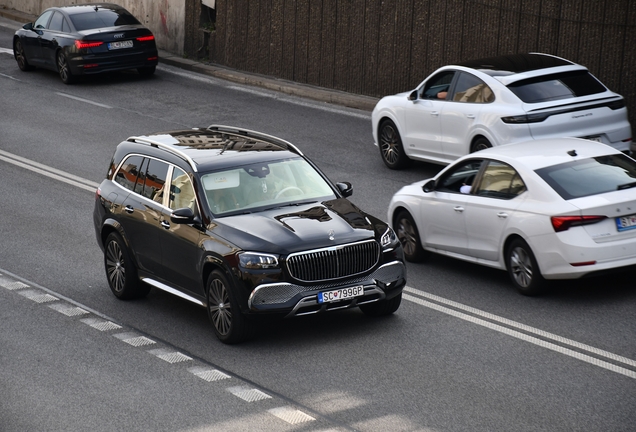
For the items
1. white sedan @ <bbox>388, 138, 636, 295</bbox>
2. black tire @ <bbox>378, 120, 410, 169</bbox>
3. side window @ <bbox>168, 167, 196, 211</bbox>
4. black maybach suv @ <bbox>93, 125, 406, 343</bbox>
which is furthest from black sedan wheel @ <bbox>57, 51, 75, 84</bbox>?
side window @ <bbox>168, 167, 196, 211</bbox>

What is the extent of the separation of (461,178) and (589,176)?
1.75 meters

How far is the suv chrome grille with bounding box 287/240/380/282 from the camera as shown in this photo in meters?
9.92

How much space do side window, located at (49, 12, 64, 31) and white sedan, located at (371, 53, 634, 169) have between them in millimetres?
11960

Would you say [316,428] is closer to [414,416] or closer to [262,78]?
[414,416]

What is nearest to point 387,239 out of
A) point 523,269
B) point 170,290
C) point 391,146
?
point 523,269

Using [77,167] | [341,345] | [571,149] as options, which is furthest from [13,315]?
[77,167]

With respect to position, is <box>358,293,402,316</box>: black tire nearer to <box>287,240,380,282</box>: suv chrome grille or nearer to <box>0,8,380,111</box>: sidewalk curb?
<box>287,240,380,282</box>: suv chrome grille

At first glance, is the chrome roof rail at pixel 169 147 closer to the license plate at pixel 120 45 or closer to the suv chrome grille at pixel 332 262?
the suv chrome grille at pixel 332 262

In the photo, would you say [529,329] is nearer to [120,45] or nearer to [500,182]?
[500,182]

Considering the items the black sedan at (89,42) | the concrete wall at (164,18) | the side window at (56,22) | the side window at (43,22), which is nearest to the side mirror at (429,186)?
the black sedan at (89,42)

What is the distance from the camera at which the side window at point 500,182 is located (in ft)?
38.5

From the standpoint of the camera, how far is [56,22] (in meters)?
27.1

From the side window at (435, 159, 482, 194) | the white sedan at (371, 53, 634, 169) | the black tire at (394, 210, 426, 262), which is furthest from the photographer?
the white sedan at (371, 53, 634, 169)

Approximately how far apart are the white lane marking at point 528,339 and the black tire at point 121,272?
114 inches
